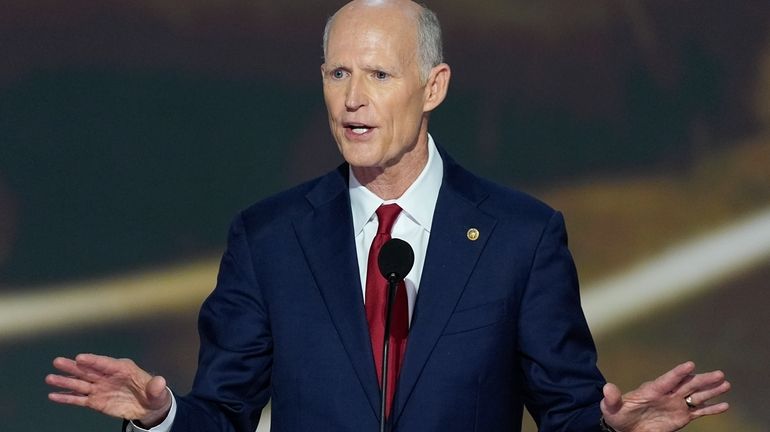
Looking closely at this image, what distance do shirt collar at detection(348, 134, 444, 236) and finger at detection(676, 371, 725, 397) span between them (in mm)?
649

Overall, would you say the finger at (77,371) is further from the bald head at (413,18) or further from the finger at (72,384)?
the bald head at (413,18)

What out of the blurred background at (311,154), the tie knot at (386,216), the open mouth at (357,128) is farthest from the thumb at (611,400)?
the blurred background at (311,154)

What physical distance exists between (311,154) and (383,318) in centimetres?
174

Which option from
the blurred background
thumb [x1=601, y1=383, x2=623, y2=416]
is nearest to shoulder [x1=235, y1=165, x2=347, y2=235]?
thumb [x1=601, y1=383, x2=623, y2=416]

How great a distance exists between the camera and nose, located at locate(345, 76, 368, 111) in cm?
285

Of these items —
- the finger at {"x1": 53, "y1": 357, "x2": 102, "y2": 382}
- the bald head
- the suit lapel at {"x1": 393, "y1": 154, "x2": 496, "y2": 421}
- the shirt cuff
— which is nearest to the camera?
the finger at {"x1": 53, "y1": 357, "x2": 102, "y2": 382}

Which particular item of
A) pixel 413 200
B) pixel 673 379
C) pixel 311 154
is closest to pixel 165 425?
pixel 413 200

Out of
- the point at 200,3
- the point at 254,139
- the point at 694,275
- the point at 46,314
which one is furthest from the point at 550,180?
the point at 46,314

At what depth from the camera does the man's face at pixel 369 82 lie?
9.44 ft

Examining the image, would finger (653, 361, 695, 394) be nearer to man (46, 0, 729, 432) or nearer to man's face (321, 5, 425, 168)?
man (46, 0, 729, 432)

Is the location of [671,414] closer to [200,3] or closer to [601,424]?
[601,424]

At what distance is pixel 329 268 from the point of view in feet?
9.61

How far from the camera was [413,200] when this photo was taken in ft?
9.86

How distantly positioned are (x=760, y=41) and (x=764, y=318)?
2.70 feet
